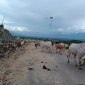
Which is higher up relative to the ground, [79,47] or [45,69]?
[79,47]

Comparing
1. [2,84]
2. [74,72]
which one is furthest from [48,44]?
[2,84]

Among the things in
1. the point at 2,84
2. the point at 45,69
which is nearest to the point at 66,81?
the point at 2,84

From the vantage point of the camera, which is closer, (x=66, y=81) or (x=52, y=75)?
(x=66, y=81)

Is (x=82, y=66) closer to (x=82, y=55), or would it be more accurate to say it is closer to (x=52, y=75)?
(x=82, y=55)

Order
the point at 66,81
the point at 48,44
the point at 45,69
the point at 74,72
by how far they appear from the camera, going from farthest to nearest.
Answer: the point at 48,44 → the point at 45,69 → the point at 74,72 → the point at 66,81

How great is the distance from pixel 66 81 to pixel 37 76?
265cm

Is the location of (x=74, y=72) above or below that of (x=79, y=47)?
below

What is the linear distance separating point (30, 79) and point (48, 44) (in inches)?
→ 1274

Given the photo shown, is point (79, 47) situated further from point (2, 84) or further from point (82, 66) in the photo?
point (2, 84)

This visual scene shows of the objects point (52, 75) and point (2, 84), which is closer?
point (2, 84)

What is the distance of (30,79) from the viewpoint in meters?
17.0

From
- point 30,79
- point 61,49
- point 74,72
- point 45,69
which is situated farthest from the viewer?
point 61,49

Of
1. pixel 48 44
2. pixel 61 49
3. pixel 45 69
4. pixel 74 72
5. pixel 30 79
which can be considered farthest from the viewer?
pixel 48 44

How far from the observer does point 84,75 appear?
58.7ft
